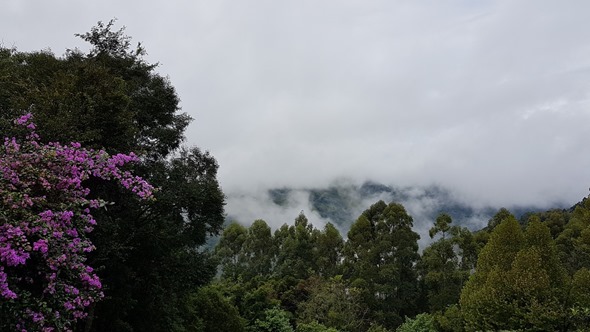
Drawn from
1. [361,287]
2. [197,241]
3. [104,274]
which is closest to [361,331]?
[361,287]

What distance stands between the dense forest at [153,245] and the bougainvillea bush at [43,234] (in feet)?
0.08

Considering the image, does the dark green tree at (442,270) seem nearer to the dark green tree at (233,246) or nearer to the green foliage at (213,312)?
the green foliage at (213,312)

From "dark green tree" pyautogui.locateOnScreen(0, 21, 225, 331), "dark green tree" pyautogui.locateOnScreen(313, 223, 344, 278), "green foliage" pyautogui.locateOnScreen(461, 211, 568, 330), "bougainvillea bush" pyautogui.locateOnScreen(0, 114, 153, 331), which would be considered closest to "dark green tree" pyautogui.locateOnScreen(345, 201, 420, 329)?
"dark green tree" pyautogui.locateOnScreen(313, 223, 344, 278)

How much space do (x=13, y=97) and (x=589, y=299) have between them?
20714 millimetres

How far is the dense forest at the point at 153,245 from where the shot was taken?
539 centimetres

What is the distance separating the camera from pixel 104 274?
12.4 m

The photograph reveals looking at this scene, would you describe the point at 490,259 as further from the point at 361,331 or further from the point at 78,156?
the point at 78,156

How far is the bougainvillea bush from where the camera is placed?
15.8 ft

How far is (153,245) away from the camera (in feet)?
43.8

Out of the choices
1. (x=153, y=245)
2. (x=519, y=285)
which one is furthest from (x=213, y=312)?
(x=519, y=285)

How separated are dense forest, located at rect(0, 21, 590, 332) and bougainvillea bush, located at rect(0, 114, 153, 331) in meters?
0.02

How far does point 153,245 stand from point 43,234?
8.59m

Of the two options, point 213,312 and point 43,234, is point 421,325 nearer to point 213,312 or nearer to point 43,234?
point 213,312

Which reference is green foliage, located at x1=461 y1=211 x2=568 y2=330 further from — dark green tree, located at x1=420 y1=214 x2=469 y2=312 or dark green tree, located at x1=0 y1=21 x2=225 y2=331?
dark green tree, located at x1=0 y1=21 x2=225 y2=331
